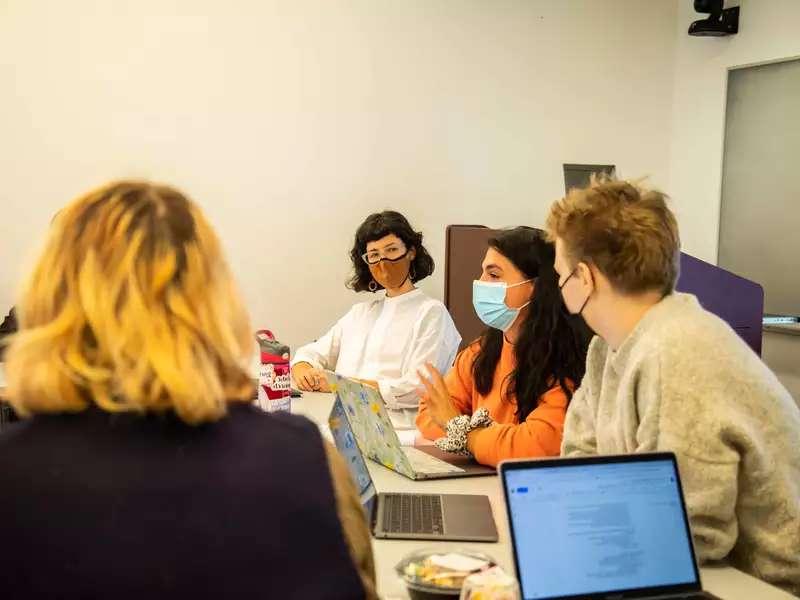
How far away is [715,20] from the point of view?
4242mm

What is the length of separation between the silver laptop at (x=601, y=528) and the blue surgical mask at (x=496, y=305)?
1003 mm

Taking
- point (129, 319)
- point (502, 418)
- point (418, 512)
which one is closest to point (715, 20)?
point (502, 418)

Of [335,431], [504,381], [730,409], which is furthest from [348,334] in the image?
[730,409]

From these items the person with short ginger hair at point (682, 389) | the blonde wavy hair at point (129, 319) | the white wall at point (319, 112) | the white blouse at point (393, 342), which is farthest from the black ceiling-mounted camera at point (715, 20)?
the blonde wavy hair at point (129, 319)

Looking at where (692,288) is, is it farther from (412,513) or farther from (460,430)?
(412,513)

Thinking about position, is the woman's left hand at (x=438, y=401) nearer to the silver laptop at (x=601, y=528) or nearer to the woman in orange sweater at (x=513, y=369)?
the woman in orange sweater at (x=513, y=369)

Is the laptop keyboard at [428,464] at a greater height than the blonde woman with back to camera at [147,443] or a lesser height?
lesser

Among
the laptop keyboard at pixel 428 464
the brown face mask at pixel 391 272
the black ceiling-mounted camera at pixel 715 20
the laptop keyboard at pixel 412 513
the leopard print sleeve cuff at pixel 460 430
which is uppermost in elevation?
the black ceiling-mounted camera at pixel 715 20

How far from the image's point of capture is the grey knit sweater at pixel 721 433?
1.56m

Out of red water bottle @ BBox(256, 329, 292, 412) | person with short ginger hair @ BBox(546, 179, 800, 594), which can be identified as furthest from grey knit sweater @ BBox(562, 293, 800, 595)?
red water bottle @ BBox(256, 329, 292, 412)

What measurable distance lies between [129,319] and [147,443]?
143 mm

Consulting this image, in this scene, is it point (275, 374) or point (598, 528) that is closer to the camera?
point (598, 528)

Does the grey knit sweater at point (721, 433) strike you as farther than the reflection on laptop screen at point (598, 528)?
Yes

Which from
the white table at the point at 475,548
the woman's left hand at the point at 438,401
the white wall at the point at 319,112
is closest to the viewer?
the white table at the point at 475,548
